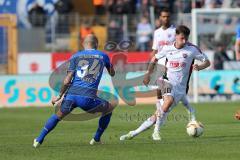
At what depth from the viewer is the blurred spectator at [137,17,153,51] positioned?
30.6m

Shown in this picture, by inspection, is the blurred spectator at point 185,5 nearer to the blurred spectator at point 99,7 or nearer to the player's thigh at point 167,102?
the blurred spectator at point 99,7

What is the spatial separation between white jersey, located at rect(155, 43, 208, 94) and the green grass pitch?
108 cm

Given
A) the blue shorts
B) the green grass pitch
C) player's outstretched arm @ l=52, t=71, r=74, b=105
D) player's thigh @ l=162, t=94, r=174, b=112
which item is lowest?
the green grass pitch

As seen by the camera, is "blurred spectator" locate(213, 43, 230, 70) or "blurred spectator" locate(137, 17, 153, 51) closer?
"blurred spectator" locate(213, 43, 230, 70)

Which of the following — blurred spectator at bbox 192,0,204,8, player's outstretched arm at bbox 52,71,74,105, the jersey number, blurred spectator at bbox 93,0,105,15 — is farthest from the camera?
blurred spectator at bbox 93,0,105,15

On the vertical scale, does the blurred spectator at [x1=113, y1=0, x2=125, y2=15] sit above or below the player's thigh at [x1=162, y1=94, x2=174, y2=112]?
above

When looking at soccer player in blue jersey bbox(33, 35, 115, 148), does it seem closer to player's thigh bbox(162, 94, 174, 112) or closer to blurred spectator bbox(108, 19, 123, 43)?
player's thigh bbox(162, 94, 174, 112)

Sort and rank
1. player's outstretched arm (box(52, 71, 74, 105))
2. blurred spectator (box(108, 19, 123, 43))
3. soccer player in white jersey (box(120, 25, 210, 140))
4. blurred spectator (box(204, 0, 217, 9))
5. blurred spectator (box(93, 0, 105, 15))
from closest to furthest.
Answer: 1. player's outstretched arm (box(52, 71, 74, 105))
2. soccer player in white jersey (box(120, 25, 210, 140))
3. blurred spectator (box(108, 19, 123, 43))
4. blurred spectator (box(204, 0, 217, 9))
5. blurred spectator (box(93, 0, 105, 15))

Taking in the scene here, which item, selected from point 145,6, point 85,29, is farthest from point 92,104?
point 145,6

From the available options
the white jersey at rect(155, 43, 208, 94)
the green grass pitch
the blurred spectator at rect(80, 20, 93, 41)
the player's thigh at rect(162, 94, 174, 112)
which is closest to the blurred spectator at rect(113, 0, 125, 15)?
the blurred spectator at rect(80, 20, 93, 41)

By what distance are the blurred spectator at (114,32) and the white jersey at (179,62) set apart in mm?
15232

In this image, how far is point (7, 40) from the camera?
29.6 metres

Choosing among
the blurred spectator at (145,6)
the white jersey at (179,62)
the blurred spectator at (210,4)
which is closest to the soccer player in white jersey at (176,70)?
the white jersey at (179,62)

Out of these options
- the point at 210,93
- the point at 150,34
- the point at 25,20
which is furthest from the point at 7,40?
the point at 210,93
